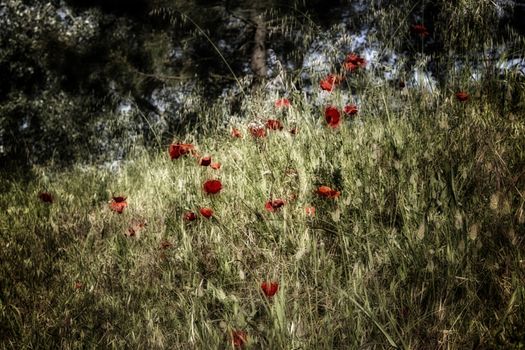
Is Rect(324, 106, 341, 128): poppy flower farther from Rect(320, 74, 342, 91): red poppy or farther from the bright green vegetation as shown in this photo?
Rect(320, 74, 342, 91): red poppy

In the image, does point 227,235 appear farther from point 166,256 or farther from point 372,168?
point 372,168

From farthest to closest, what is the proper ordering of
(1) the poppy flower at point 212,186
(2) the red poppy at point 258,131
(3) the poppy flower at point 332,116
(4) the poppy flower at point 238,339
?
(2) the red poppy at point 258,131
(3) the poppy flower at point 332,116
(1) the poppy flower at point 212,186
(4) the poppy flower at point 238,339

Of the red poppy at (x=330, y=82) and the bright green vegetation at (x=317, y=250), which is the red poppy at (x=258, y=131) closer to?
the bright green vegetation at (x=317, y=250)

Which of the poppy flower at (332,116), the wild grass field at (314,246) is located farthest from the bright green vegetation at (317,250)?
the poppy flower at (332,116)

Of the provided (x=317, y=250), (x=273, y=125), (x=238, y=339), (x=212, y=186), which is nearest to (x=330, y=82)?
(x=273, y=125)

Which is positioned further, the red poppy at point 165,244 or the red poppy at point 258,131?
the red poppy at point 258,131

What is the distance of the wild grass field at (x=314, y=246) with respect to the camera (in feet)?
4.30

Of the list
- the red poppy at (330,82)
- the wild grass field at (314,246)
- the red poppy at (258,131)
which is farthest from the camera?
the red poppy at (258,131)

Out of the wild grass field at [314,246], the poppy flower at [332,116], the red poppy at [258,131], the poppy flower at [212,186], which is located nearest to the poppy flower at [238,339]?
the wild grass field at [314,246]

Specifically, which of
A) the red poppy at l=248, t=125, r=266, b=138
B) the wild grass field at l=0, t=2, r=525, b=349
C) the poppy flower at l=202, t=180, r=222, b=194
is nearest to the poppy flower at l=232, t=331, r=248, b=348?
the wild grass field at l=0, t=2, r=525, b=349

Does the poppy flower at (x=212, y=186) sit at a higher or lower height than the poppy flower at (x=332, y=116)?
lower

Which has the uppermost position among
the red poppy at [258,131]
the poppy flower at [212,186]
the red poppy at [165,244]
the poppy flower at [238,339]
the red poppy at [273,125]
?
the red poppy at [273,125]

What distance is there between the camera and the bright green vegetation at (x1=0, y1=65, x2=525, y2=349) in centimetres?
131

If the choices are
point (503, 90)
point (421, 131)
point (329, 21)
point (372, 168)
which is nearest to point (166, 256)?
point (372, 168)
